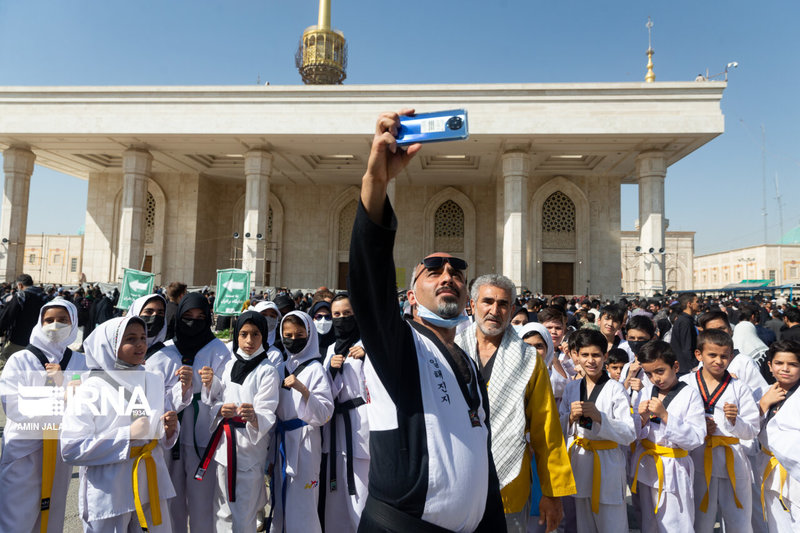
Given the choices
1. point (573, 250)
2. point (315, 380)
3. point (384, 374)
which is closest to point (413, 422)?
point (384, 374)

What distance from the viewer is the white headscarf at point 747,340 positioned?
455cm

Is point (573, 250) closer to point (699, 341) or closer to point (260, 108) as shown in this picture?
point (260, 108)

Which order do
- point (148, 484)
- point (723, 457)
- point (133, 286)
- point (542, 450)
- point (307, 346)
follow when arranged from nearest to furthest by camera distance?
1. point (542, 450)
2. point (148, 484)
3. point (723, 457)
4. point (307, 346)
5. point (133, 286)

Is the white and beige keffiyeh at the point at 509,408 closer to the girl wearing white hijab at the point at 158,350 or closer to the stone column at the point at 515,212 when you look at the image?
the girl wearing white hijab at the point at 158,350

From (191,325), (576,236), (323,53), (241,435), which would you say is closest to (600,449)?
(241,435)

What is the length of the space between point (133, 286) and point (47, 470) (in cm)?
589

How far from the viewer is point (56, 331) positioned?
2.73 meters

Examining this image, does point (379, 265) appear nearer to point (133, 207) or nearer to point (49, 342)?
point (49, 342)

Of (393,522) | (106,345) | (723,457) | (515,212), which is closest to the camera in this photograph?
(393,522)

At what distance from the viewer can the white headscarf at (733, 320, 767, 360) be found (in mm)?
4547

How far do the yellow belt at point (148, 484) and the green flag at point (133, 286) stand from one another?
20.1 feet

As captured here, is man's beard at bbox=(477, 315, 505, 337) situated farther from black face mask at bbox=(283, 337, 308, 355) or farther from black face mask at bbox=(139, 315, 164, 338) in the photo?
black face mask at bbox=(139, 315, 164, 338)


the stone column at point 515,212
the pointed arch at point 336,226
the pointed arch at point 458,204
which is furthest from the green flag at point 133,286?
the pointed arch at point 458,204

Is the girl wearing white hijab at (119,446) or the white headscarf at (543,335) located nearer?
the girl wearing white hijab at (119,446)
